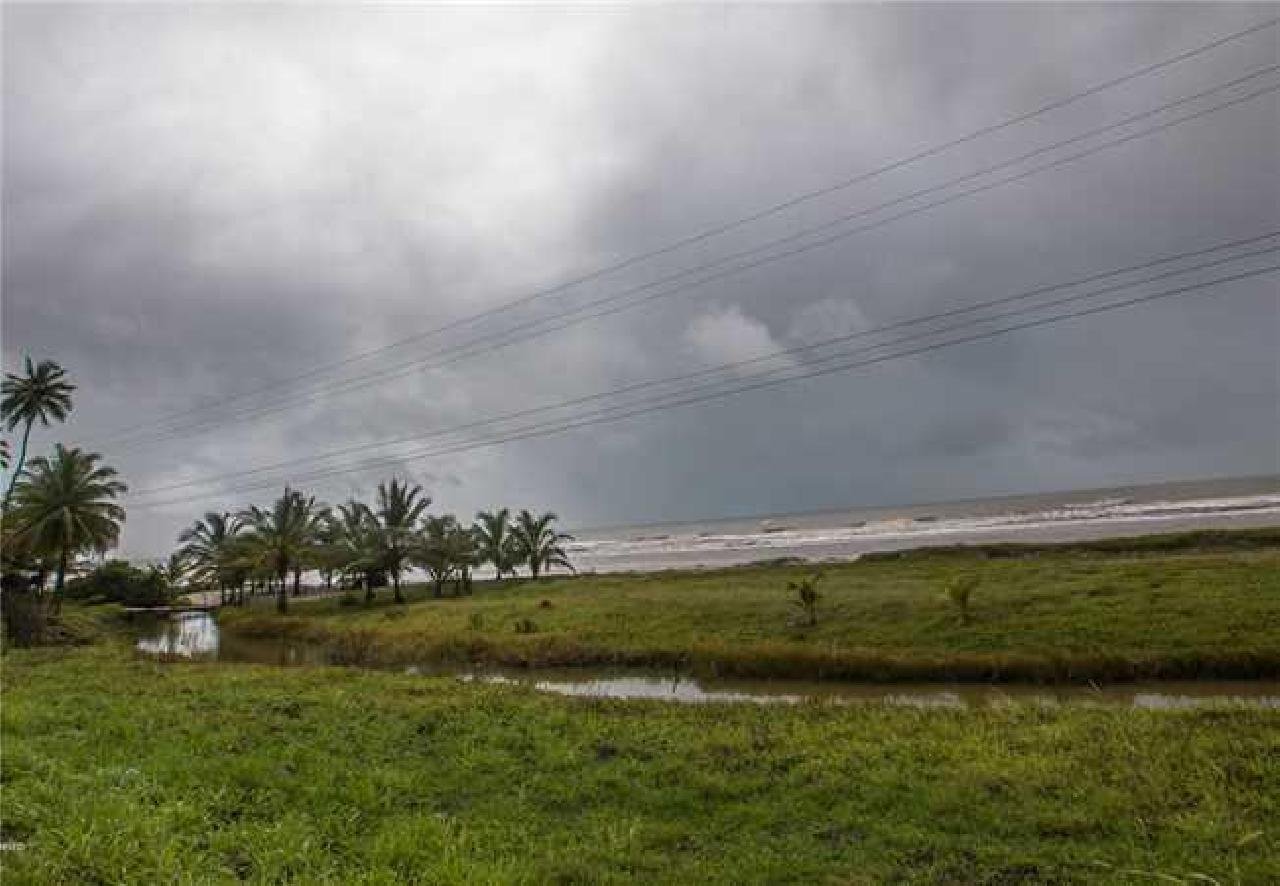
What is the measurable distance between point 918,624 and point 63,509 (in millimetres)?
45669

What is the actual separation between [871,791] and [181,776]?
8.16m

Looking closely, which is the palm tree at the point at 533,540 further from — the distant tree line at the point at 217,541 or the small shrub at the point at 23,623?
the small shrub at the point at 23,623

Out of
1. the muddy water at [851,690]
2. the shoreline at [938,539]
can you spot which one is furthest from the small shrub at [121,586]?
the muddy water at [851,690]

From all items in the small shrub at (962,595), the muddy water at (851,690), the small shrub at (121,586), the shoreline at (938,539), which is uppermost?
the small shrub at (121,586)

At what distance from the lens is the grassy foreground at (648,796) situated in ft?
22.3

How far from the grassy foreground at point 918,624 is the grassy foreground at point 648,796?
643 centimetres

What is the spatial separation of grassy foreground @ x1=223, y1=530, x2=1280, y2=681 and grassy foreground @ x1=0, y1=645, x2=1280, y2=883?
6432 millimetres

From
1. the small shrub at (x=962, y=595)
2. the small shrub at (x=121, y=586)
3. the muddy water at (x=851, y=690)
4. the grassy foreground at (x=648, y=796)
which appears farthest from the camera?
the small shrub at (x=121, y=586)

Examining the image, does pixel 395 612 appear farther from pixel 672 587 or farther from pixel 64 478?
pixel 64 478

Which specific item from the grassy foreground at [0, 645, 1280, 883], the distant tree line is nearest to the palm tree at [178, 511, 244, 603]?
the distant tree line

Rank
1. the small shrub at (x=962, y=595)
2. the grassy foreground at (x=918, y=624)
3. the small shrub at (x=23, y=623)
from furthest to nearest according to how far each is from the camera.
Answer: the small shrub at (x=23, y=623), the small shrub at (x=962, y=595), the grassy foreground at (x=918, y=624)

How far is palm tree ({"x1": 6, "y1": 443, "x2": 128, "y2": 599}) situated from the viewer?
146ft

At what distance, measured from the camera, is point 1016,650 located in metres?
19.5

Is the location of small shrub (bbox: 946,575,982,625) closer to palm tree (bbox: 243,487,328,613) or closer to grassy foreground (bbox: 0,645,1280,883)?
grassy foreground (bbox: 0,645,1280,883)
